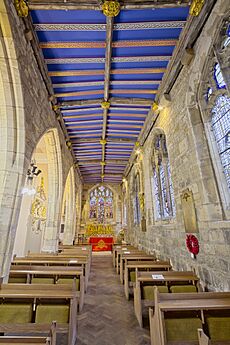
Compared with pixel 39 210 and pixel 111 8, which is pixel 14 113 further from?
pixel 39 210

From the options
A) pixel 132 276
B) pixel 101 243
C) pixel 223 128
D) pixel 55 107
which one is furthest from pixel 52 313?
pixel 101 243

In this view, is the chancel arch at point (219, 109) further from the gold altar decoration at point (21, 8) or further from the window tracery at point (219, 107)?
the gold altar decoration at point (21, 8)

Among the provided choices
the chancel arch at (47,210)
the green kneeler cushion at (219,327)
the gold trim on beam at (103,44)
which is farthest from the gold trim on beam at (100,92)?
the green kneeler cushion at (219,327)

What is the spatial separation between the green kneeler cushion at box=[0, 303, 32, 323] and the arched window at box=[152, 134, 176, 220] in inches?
145

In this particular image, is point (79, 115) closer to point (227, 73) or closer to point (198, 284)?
point (227, 73)

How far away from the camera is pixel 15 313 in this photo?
7.06 feet

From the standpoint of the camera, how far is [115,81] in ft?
15.1

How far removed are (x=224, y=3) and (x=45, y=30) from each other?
3.00m

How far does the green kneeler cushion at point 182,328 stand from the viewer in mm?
1802

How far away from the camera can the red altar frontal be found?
458 inches

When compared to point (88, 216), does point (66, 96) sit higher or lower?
higher

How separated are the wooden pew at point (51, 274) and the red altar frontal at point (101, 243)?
8.73 m

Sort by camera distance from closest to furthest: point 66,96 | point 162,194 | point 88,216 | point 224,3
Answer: point 224,3 → point 66,96 → point 162,194 → point 88,216

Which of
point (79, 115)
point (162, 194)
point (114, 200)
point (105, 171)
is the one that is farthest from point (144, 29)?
point (114, 200)
